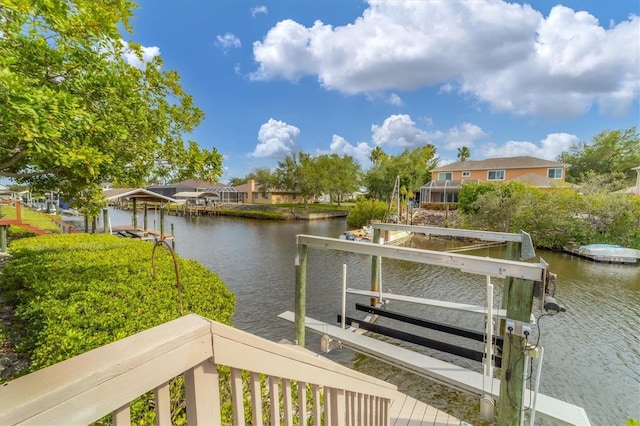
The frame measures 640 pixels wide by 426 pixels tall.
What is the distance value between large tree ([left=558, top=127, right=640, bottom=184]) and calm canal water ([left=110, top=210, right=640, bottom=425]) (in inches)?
1234

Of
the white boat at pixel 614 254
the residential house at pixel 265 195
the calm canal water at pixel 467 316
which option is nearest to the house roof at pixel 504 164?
the calm canal water at pixel 467 316

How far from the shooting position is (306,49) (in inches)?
639

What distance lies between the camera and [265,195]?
48.7 m

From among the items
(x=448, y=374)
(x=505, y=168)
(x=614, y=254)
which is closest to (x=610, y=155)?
(x=505, y=168)

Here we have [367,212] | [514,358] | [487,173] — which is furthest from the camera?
[487,173]

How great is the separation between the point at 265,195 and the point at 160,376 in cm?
4876

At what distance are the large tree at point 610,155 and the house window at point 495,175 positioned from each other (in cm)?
796

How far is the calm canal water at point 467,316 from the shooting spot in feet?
17.4

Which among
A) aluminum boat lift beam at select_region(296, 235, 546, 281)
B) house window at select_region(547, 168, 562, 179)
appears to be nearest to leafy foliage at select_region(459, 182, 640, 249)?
house window at select_region(547, 168, 562, 179)

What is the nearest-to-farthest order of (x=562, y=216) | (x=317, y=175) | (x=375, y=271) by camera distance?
1. (x=375, y=271)
2. (x=562, y=216)
3. (x=317, y=175)

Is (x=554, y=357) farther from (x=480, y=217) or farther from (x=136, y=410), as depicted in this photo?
(x=480, y=217)

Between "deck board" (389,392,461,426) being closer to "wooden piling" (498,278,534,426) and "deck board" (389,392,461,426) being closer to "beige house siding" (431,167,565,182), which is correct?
"wooden piling" (498,278,534,426)

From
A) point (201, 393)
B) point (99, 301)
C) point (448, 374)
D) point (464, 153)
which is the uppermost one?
point (464, 153)

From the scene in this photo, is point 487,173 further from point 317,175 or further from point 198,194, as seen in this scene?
point 198,194
